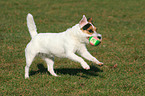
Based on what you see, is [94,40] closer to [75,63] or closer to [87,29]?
[87,29]

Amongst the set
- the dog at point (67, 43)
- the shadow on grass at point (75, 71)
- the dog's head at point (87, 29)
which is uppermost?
the dog's head at point (87, 29)

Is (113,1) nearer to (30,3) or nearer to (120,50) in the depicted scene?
(30,3)

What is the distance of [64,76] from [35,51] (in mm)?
1000

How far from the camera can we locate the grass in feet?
19.4

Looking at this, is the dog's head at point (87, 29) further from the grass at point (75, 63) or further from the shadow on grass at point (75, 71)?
the shadow on grass at point (75, 71)

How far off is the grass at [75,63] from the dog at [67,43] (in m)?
0.56

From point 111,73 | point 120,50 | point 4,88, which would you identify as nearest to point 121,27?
point 120,50

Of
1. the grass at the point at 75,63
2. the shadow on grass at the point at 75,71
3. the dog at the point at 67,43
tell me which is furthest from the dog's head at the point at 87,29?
the shadow on grass at the point at 75,71

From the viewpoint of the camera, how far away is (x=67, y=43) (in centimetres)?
617

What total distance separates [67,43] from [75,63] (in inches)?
87.7

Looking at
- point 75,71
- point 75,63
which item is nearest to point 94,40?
point 75,71

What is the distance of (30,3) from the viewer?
896 inches

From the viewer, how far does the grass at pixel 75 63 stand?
5.91m

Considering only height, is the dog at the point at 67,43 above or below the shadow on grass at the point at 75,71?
above
